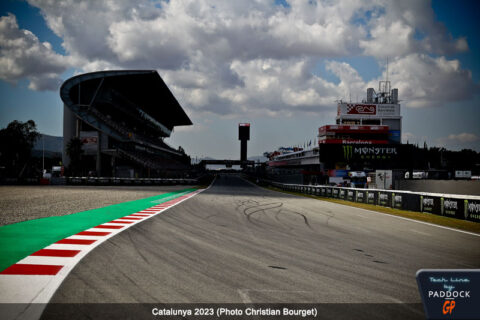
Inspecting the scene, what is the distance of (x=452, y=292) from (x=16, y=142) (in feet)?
226

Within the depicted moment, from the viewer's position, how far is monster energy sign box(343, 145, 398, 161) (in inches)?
1898

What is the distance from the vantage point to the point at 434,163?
131875 millimetres

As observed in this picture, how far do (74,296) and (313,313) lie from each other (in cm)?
281

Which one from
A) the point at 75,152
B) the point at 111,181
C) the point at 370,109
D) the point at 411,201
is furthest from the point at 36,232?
the point at 370,109

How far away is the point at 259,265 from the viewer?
5320mm

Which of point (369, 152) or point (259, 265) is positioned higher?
point (369, 152)

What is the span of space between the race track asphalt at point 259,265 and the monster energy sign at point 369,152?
134 ft

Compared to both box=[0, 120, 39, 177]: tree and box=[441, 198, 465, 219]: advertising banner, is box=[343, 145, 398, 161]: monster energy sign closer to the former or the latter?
box=[441, 198, 465, 219]: advertising banner

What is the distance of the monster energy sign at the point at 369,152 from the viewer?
4822 cm

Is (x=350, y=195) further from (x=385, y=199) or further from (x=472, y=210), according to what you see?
(x=472, y=210)

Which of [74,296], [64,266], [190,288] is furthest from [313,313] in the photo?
[64,266]

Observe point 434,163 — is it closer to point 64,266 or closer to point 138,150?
point 138,150

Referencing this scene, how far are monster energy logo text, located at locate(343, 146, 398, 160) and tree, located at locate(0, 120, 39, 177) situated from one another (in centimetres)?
5251

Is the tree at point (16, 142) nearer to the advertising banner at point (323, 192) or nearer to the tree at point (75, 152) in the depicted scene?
the tree at point (75, 152)
